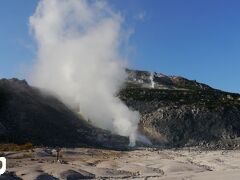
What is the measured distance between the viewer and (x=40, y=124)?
111 m

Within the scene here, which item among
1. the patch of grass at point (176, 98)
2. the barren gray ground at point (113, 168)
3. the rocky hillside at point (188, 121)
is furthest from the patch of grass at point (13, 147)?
the patch of grass at point (176, 98)

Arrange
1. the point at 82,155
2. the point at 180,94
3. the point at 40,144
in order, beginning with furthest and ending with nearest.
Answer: the point at 180,94
the point at 40,144
the point at 82,155

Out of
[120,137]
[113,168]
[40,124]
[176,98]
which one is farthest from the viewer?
[176,98]

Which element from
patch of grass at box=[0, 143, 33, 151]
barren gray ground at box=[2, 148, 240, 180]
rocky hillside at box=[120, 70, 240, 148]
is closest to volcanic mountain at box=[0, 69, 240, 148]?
rocky hillside at box=[120, 70, 240, 148]

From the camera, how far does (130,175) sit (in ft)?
189

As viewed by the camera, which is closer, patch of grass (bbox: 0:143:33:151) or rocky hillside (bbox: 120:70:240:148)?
patch of grass (bbox: 0:143:33:151)

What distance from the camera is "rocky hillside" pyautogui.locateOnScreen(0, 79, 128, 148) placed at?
103000 millimetres

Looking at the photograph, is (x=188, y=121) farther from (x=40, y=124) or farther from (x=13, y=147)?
(x=13, y=147)

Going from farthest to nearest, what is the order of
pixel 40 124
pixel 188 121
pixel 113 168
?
pixel 188 121, pixel 40 124, pixel 113 168

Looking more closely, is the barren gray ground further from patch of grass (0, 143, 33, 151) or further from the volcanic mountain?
the volcanic mountain

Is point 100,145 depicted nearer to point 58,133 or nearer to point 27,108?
point 58,133

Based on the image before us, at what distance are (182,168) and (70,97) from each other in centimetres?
9002

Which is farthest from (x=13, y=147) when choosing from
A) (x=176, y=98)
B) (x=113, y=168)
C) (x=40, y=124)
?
(x=176, y=98)

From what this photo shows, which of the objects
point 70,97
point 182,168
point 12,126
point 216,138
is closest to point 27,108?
point 12,126
